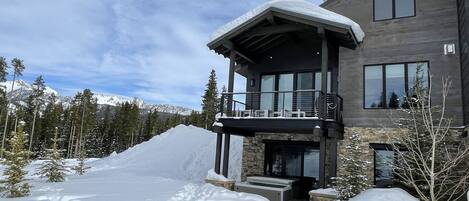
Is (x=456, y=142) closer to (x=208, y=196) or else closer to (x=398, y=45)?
(x=398, y=45)

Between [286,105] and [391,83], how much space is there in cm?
398

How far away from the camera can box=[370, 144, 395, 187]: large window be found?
11664mm

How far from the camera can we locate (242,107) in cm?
1532

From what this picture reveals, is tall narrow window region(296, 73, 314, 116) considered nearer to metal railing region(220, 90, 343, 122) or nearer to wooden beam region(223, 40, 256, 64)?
metal railing region(220, 90, 343, 122)

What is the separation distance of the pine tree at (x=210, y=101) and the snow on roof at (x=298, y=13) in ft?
102

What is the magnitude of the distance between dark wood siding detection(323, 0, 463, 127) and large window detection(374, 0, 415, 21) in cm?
18

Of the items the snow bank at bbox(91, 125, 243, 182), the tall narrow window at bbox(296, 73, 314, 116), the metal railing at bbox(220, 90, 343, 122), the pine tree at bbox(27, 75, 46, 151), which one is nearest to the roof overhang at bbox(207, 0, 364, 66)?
the tall narrow window at bbox(296, 73, 314, 116)

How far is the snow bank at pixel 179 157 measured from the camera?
20344 mm

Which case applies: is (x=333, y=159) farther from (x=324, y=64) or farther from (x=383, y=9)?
(x=383, y=9)

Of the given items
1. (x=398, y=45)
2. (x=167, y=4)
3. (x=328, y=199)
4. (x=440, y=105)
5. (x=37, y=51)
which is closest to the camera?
(x=328, y=199)

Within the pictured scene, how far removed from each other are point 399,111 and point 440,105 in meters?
1.18

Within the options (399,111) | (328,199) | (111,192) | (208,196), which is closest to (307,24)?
(399,111)

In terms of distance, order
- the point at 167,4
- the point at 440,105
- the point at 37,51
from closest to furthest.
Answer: the point at 440,105, the point at 167,4, the point at 37,51

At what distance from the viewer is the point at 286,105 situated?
14.3m
